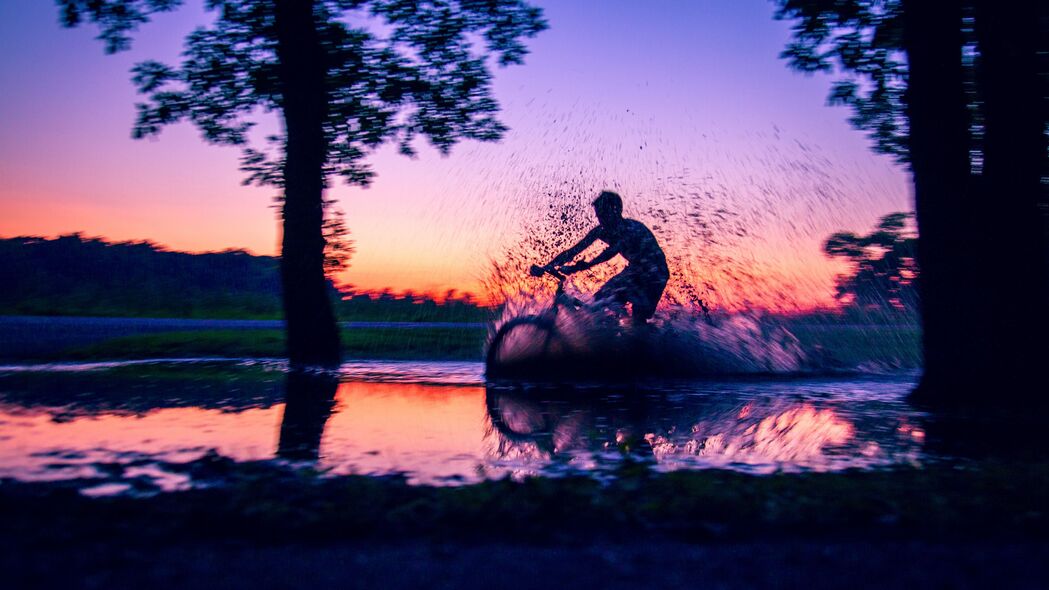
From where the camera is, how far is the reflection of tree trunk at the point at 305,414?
17.7 feet

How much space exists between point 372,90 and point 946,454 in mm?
11110

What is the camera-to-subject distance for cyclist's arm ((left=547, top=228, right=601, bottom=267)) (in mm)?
10336

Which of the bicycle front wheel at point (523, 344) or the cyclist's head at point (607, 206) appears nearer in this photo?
the cyclist's head at point (607, 206)

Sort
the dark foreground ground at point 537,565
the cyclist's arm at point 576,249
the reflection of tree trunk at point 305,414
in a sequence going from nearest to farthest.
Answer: the dark foreground ground at point 537,565 → the reflection of tree trunk at point 305,414 → the cyclist's arm at point 576,249

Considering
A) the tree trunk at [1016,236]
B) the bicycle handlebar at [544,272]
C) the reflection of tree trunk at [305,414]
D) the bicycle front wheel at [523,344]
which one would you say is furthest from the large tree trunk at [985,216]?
the reflection of tree trunk at [305,414]

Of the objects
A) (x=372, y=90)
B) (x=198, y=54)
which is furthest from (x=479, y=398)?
(x=198, y=54)

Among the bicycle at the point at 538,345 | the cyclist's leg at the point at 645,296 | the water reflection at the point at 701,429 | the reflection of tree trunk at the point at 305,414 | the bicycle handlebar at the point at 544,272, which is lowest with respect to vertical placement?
the water reflection at the point at 701,429

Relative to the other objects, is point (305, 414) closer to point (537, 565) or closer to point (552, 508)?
point (552, 508)

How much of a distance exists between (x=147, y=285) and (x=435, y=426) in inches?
1532

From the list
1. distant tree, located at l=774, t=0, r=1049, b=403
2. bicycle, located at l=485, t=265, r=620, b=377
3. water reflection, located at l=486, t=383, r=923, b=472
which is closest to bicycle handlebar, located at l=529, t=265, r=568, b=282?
bicycle, located at l=485, t=265, r=620, b=377

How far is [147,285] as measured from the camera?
135ft

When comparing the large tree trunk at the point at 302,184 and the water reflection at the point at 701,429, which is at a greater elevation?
the large tree trunk at the point at 302,184

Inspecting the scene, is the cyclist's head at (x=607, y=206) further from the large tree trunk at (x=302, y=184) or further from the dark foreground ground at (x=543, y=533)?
the dark foreground ground at (x=543, y=533)

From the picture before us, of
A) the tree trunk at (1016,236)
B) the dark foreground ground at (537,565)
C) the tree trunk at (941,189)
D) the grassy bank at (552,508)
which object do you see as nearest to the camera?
the dark foreground ground at (537,565)
